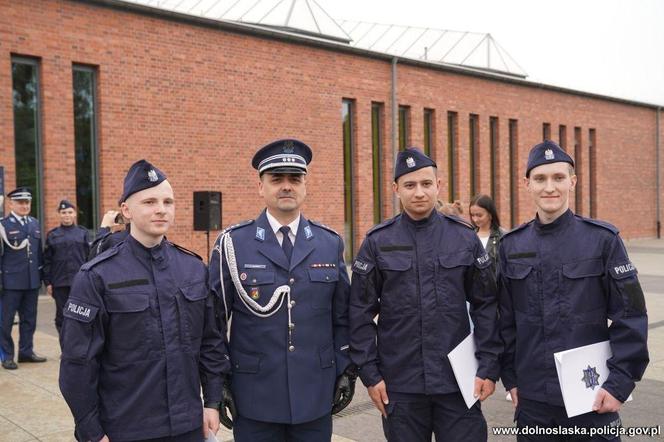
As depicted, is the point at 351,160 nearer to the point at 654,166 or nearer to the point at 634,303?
the point at 634,303

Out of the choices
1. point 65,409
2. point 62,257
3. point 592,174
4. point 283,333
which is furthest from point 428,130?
point 283,333

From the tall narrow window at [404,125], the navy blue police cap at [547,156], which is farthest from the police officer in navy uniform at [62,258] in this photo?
the tall narrow window at [404,125]

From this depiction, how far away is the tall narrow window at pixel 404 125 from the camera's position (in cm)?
1964

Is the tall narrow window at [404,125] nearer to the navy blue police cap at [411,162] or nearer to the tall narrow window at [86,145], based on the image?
the tall narrow window at [86,145]

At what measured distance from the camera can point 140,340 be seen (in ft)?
9.06

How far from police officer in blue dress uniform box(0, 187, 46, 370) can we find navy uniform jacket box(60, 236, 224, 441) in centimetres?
547

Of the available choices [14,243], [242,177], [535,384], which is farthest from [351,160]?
[535,384]

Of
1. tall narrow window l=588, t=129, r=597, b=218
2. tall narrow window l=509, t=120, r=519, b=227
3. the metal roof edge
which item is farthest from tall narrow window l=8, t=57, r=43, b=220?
tall narrow window l=588, t=129, r=597, b=218

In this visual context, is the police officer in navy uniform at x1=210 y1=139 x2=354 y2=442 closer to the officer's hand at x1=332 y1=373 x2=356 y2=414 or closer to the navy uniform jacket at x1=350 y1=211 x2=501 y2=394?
the officer's hand at x1=332 y1=373 x2=356 y2=414

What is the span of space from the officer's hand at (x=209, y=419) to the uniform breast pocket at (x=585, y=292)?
5.61 ft

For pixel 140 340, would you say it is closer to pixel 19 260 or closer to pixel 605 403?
pixel 605 403

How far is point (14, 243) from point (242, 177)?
810 cm

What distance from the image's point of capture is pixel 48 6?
492 inches

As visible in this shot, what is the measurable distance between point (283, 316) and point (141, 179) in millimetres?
929
